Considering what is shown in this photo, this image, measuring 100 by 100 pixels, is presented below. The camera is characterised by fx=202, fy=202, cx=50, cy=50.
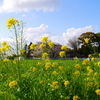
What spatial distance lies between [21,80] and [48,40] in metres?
1.45

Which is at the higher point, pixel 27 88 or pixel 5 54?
pixel 5 54

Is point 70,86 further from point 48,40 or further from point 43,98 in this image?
point 48,40

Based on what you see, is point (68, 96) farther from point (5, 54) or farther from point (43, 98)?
point (5, 54)

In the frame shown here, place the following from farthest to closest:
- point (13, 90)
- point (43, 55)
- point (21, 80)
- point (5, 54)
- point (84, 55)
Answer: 1. point (84, 55)
2. point (43, 55)
3. point (5, 54)
4. point (21, 80)
5. point (13, 90)

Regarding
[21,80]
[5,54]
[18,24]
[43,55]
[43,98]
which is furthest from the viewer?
[43,55]

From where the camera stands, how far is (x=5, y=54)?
4.85 meters

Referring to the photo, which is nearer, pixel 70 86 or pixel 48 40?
pixel 70 86

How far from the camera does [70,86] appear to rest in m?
3.57

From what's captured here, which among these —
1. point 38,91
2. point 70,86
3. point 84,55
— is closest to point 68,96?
point 70,86

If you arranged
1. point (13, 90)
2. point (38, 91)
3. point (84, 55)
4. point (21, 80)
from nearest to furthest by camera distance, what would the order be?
point (38, 91) → point (13, 90) → point (21, 80) → point (84, 55)

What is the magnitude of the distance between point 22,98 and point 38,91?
11.9 inches

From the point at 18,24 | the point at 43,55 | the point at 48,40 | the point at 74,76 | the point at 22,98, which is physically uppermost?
the point at 18,24

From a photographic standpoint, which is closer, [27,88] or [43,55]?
[27,88]

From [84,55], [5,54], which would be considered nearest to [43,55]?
[5,54]
